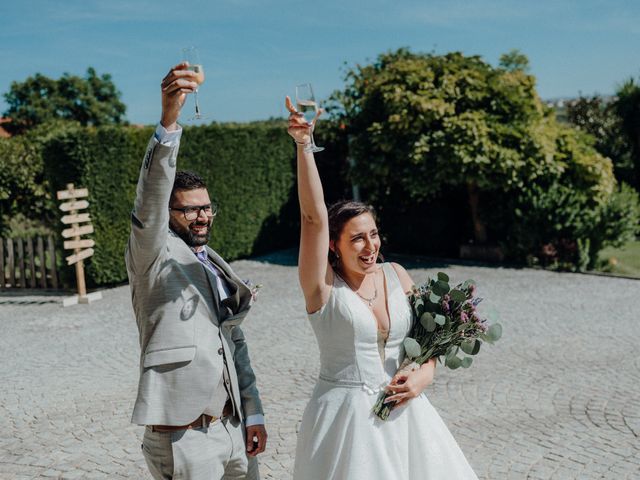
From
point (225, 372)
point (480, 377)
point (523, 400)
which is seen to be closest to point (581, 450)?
point (523, 400)

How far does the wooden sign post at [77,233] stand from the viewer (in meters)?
11.4

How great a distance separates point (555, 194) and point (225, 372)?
12504mm

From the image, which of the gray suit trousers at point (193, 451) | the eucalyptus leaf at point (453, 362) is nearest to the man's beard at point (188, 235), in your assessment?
the gray suit trousers at point (193, 451)

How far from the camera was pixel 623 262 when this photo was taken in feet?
50.3

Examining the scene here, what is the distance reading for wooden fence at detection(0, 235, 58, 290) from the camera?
13523 mm

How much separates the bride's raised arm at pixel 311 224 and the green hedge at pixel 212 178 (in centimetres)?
1041

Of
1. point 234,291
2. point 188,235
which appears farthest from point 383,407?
point 188,235

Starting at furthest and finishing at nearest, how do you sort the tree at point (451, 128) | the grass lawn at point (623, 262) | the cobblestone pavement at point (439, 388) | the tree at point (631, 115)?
the tree at point (631, 115), the grass lawn at point (623, 262), the tree at point (451, 128), the cobblestone pavement at point (439, 388)

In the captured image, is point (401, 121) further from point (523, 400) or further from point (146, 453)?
point (146, 453)

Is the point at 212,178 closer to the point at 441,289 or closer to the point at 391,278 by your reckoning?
the point at 391,278

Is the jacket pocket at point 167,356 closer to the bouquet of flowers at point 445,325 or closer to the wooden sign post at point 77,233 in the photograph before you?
the bouquet of flowers at point 445,325

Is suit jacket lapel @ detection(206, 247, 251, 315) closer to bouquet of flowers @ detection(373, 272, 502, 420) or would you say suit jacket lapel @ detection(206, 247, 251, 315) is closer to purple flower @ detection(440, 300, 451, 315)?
bouquet of flowers @ detection(373, 272, 502, 420)

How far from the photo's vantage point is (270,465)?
500 cm

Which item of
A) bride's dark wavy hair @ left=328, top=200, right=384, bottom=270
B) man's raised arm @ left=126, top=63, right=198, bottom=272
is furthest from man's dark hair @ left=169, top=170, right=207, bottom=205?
bride's dark wavy hair @ left=328, top=200, right=384, bottom=270
